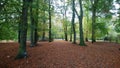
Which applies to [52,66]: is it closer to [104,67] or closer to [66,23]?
[104,67]

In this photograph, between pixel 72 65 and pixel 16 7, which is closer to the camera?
pixel 72 65

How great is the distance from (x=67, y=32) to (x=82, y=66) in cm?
2774

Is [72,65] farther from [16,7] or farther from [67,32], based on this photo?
[67,32]

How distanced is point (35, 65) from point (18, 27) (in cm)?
300

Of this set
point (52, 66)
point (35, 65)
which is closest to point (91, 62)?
point (52, 66)

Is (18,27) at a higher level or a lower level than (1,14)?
lower

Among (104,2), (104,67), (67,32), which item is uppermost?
(104,2)

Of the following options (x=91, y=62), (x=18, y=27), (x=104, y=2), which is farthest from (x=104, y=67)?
(x=104, y=2)

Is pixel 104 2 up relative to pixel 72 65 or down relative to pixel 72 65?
up

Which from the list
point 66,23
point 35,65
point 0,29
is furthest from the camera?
point 66,23

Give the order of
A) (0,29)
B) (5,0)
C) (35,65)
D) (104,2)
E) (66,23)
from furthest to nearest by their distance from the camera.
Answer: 1. (66,23)
2. (104,2)
3. (0,29)
4. (35,65)
5. (5,0)

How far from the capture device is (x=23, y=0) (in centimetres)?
1170

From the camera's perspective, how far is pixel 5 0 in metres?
9.46

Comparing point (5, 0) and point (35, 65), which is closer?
point (5, 0)
